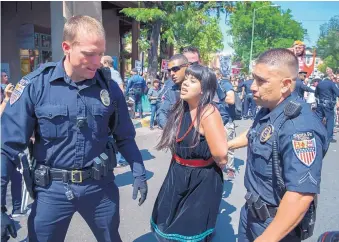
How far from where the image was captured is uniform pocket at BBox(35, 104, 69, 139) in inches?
79.7

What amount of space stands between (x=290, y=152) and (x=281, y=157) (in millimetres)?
87

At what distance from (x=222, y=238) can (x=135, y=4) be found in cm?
1396

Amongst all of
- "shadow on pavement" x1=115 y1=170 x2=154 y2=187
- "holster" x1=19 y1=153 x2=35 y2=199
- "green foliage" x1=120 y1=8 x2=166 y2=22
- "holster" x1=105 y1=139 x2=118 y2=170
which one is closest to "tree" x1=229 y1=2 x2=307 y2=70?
"green foliage" x1=120 y1=8 x2=166 y2=22

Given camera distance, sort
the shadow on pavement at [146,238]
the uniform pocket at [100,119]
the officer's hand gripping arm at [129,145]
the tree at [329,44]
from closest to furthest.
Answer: the uniform pocket at [100,119], the officer's hand gripping arm at [129,145], the shadow on pavement at [146,238], the tree at [329,44]

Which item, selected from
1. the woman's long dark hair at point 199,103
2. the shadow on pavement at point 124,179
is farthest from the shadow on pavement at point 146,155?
the woman's long dark hair at point 199,103

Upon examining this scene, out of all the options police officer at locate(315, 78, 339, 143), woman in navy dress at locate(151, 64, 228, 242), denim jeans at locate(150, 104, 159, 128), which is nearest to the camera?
woman in navy dress at locate(151, 64, 228, 242)

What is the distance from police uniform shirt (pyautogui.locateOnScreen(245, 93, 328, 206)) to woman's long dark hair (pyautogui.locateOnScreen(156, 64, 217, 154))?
64cm

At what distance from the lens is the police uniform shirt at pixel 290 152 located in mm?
1529

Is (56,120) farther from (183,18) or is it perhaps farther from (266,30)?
(266,30)

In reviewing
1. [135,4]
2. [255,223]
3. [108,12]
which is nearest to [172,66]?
[255,223]

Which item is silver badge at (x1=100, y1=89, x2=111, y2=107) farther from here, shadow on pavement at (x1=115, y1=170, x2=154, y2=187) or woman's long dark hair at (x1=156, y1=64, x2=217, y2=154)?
shadow on pavement at (x1=115, y1=170, x2=154, y2=187)

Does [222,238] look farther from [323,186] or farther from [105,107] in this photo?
[323,186]

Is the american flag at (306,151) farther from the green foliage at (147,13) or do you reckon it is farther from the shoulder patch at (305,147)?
the green foliage at (147,13)

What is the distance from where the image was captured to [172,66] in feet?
12.2
